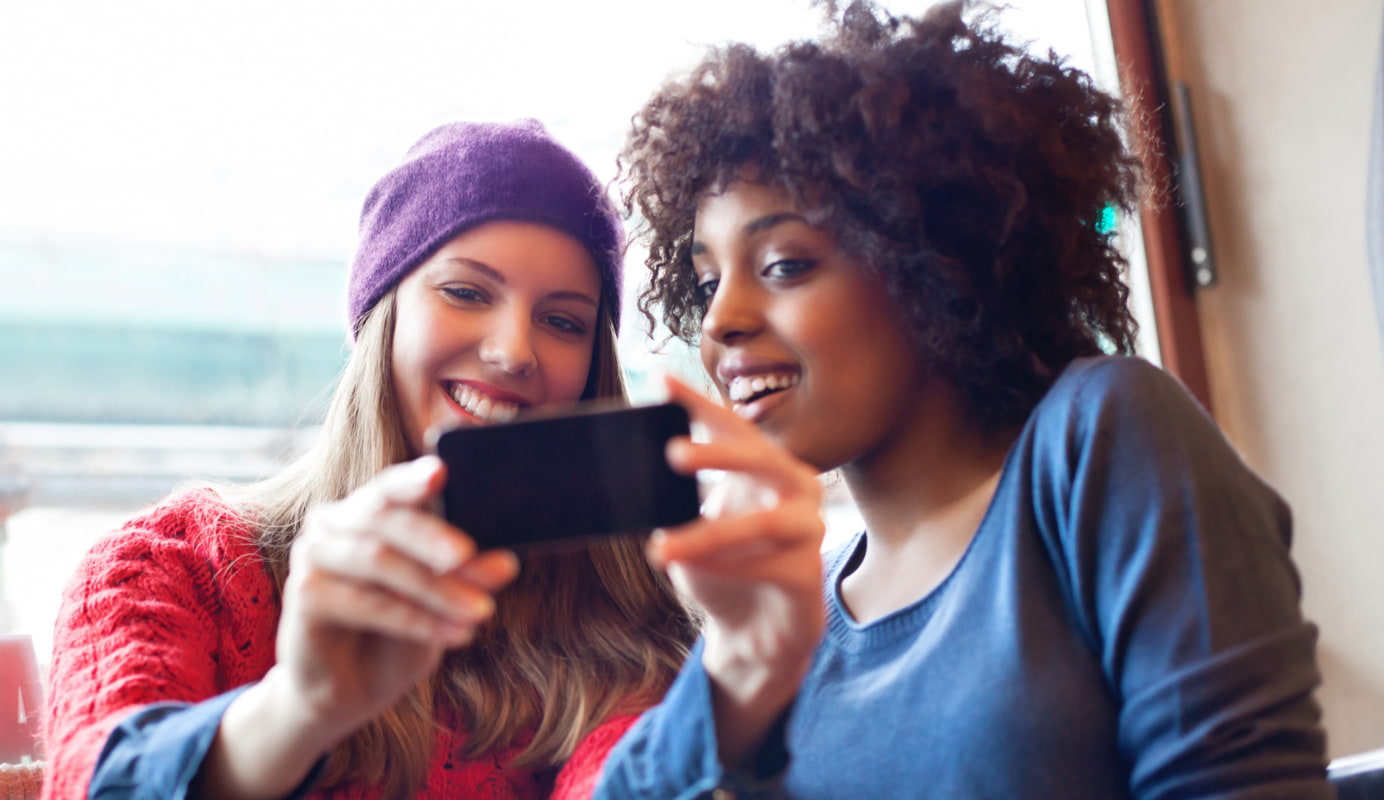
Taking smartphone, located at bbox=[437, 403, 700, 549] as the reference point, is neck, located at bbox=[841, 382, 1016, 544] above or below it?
below

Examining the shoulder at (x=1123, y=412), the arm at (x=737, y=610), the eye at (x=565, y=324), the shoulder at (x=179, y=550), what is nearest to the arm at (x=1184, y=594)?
the shoulder at (x=1123, y=412)

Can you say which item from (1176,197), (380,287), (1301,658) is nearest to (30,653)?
(380,287)

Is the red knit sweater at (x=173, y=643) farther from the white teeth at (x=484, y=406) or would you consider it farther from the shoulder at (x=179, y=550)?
the white teeth at (x=484, y=406)

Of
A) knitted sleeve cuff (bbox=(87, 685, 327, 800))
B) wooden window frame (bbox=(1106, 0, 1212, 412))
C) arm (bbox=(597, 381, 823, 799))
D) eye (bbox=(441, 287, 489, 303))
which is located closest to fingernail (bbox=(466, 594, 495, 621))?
arm (bbox=(597, 381, 823, 799))

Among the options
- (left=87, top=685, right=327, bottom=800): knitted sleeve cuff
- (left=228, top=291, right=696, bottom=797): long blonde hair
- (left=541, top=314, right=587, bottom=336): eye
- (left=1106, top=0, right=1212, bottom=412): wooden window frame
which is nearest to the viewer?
(left=87, top=685, right=327, bottom=800): knitted sleeve cuff

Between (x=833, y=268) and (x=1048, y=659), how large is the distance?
388 millimetres

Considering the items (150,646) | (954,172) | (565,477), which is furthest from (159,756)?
(954,172)

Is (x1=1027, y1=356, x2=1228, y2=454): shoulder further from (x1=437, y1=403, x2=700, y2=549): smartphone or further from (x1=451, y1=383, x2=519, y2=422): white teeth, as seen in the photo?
(x1=451, y1=383, x2=519, y2=422): white teeth

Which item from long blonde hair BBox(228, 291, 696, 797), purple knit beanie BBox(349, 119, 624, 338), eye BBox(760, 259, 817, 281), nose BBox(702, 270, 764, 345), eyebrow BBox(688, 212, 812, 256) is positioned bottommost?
long blonde hair BBox(228, 291, 696, 797)

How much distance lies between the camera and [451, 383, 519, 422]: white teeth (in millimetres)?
1132

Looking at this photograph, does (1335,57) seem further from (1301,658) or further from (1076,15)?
(1301,658)

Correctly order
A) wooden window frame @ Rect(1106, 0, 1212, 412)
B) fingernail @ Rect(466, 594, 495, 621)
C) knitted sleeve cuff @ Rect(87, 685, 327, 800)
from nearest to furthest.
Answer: fingernail @ Rect(466, 594, 495, 621) → knitted sleeve cuff @ Rect(87, 685, 327, 800) → wooden window frame @ Rect(1106, 0, 1212, 412)

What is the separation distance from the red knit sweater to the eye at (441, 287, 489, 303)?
32 cm

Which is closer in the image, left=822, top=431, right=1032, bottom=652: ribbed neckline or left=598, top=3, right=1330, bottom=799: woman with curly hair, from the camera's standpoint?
left=598, top=3, right=1330, bottom=799: woman with curly hair
